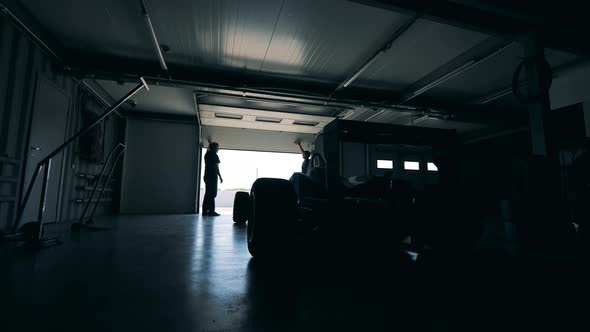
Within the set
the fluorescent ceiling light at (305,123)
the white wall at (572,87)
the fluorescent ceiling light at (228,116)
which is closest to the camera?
the white wall at (572,87)

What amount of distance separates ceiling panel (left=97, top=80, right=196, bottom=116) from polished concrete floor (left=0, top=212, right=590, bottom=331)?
14.9ft

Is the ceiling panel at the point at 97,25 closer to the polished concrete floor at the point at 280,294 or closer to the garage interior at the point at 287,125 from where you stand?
the garage interior at the point at 287,125

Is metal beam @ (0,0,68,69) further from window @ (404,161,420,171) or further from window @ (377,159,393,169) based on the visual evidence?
window @ (404,161,420,171)

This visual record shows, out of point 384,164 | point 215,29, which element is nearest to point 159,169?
point 215,29

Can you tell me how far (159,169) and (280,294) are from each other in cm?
702

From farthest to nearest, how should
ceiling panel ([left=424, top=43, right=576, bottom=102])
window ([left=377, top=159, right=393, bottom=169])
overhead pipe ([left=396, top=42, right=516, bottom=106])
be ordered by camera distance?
window ([left=377, top=159, right=393, bottom=169])
ceiling panel ([left=424, top=43, right=576, bottom=102])
overhead pipe ([left=396, top=42, right=516, bottom=106])

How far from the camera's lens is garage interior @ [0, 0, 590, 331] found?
101 centimetres

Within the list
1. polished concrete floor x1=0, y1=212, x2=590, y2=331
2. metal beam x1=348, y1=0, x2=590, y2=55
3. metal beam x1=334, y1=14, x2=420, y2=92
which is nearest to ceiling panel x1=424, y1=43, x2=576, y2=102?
metal beam x1=348, y1=0, x2=590, y2=55

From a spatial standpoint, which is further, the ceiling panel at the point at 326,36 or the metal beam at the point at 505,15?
the ceiling panel at the point at 326,36

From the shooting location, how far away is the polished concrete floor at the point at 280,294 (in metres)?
0.84

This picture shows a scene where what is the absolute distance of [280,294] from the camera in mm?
1094

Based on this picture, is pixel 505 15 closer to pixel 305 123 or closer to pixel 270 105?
pixel 270 105

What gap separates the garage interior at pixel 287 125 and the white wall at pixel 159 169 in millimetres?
50

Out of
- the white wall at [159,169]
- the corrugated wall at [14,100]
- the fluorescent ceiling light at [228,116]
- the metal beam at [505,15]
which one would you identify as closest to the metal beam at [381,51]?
the metal beam at [505,15]
